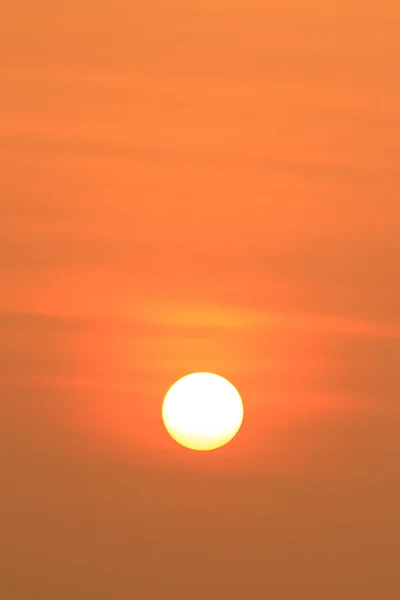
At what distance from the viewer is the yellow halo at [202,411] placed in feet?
7.36

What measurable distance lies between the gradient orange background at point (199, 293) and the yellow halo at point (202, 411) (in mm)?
160

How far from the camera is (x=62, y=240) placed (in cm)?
232

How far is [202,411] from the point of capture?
2.24 metres

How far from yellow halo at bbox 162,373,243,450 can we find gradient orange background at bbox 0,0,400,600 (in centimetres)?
16

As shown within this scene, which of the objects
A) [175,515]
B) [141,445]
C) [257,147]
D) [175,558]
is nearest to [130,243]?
[257,147]

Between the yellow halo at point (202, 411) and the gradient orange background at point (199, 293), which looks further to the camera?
the yellow halo at point (202, 411)

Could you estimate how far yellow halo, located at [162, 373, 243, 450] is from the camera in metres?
2.24

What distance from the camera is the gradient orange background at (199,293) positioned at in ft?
6.97

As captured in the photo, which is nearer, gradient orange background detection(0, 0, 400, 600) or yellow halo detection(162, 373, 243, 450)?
gradient orange background detection(0, 0, 400, 600)

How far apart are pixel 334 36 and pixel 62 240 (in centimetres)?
84

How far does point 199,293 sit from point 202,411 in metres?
0.32

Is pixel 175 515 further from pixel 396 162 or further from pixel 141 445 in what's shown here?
pixel 396 162

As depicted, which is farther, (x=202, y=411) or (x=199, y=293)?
(x=199, y=293)

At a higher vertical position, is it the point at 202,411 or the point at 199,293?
the point at 199,293
